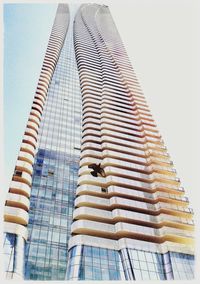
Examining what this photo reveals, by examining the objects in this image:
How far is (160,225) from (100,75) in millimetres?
58158

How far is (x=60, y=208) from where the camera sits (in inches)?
2069

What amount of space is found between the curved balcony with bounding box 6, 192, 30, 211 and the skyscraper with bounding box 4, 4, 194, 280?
0.15 m

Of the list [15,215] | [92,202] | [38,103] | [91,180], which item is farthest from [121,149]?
[15,215]

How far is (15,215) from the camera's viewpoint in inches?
1768

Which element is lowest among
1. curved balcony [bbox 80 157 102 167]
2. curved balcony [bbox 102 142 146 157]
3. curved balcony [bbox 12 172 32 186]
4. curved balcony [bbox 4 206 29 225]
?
curved balcony [bbox 4 206 29 225]

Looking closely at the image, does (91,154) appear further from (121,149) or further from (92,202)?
(92,202)

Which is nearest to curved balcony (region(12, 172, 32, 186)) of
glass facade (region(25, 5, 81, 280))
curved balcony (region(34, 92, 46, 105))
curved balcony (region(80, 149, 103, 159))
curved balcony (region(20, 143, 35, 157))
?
glass facade (region(25, 5, 81, 280))

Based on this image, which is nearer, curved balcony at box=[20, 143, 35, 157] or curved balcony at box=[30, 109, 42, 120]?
curved balcony at box=[20, 143, 35, 157]

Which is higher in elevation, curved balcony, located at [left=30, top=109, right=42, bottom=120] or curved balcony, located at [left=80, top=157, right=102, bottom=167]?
curved balcony, located at [left=30, top=109, right=42, bottom=120]

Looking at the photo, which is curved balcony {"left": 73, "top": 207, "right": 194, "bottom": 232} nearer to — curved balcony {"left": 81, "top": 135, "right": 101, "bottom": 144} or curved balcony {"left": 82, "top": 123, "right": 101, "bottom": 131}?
curved balcony {"left": 81, "top": 135, "right": 101, "bottom": 144}

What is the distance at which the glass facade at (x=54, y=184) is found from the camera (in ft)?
146

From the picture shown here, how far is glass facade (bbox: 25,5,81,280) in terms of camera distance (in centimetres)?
4441

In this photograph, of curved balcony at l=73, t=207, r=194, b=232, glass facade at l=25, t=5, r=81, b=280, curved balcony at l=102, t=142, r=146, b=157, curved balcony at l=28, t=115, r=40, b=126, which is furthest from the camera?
curved balcony at l=28, t=115, r=40, b=126

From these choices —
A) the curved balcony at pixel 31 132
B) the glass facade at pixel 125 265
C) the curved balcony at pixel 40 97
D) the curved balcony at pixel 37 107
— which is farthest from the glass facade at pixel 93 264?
the curved balcony at pixel 40 97
